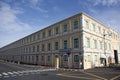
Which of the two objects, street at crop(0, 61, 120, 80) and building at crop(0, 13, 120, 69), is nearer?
street at crop(0, 61, 120, 80)

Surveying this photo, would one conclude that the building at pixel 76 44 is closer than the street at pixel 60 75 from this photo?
No

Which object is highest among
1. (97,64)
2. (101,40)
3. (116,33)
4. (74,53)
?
(116,33)

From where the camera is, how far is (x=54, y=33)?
36.5 meters

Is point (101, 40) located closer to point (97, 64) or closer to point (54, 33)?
point (97, 64)

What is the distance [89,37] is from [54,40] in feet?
34.6

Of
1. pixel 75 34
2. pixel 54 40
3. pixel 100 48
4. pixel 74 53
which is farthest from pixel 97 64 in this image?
pixel 54 40

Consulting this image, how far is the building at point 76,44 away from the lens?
28438mm

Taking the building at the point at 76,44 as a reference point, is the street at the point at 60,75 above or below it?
below

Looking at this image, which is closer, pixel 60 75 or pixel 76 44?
pixel 60 75

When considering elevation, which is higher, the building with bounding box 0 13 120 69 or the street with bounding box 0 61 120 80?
the building with bounding box 0 13 120 69

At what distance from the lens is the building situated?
93.3 ft

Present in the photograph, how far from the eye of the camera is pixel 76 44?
96.3ft

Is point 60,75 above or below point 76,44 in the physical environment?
below

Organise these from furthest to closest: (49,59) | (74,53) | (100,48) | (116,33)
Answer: (116,33) → (49,59) → (100,48) → (74,53)
